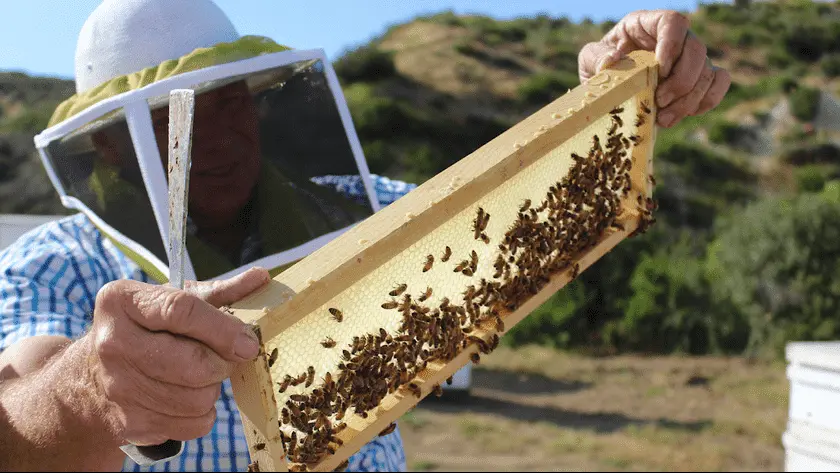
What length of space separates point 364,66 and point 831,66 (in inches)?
886

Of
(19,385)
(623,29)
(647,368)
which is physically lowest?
(647,368)

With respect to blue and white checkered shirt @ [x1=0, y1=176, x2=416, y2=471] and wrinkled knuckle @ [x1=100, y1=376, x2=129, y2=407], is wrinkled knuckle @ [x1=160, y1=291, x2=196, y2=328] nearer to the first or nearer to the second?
wrinkled knuckle @ [x1=100, y1=376, x2=129, y2=407]

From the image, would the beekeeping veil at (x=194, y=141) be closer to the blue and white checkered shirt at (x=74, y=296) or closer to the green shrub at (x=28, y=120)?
the blue and white checkered shirt at (x=74, y=296)

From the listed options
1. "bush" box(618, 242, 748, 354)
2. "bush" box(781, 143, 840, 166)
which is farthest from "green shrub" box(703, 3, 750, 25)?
"bush" box(618, 242, 748, 354)

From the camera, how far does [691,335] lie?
1495 centimetres

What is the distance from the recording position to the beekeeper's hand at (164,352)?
1379 mm

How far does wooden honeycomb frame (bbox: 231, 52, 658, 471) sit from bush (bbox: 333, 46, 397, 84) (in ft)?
118

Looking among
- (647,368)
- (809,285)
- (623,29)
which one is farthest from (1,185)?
(623,29)

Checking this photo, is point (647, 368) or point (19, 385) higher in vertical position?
point (19, 385)

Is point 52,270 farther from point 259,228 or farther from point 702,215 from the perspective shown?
point 702,215

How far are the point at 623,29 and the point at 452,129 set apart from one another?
1266 inches

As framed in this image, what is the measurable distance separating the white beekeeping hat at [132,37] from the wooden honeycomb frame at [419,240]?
1296 mm

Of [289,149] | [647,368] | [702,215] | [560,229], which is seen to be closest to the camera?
[560,229]

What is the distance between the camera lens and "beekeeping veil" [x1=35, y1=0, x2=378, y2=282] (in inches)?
97.0
